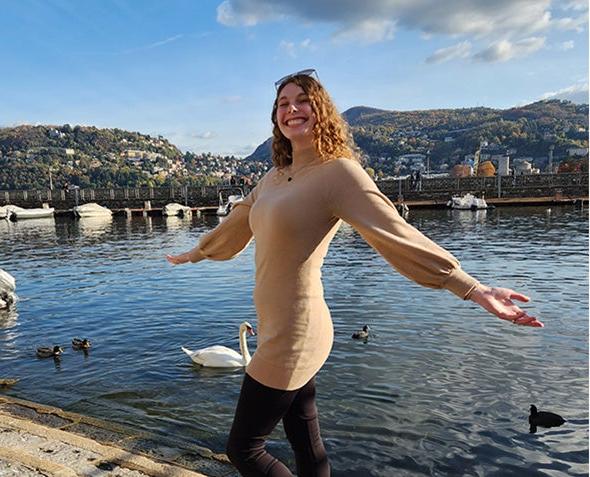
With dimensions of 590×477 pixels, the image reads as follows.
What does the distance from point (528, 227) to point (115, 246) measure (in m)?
22.1

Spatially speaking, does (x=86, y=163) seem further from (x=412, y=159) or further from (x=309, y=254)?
(x=309, y=254)

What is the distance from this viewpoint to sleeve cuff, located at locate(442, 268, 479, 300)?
6.25 ft

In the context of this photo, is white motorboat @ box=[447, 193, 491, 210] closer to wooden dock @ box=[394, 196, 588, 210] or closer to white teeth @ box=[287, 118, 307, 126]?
wooden dock @ box=[394, 196, 588, 210]

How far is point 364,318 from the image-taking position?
10578mm

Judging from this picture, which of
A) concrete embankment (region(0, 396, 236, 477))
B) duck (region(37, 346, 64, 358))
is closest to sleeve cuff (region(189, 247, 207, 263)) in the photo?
concrete embankment (region(0, 396, 236, 477))

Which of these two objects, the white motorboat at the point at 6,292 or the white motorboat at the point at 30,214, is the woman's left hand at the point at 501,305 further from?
the white motorboat at the point at 30,214

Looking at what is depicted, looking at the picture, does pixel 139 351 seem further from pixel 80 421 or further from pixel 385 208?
pixel 385 208

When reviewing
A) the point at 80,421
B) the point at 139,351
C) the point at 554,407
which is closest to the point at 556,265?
the point at 554,407

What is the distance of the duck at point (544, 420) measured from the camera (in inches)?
226

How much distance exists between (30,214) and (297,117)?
56.3 metres

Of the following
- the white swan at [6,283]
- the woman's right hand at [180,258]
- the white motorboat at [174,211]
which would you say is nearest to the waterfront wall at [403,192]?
the white motorboat at [174,211]

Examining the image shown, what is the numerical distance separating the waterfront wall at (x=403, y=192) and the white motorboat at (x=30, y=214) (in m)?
5.09

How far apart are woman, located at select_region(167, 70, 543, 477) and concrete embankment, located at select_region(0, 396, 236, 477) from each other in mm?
1872

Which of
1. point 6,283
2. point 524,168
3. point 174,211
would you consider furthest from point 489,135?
point 6,283
